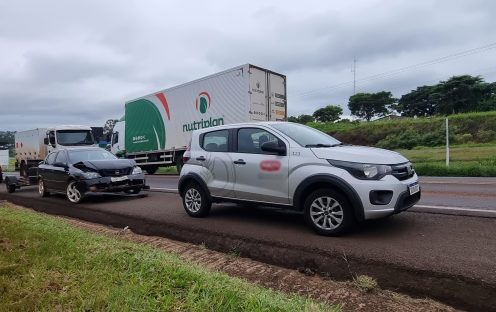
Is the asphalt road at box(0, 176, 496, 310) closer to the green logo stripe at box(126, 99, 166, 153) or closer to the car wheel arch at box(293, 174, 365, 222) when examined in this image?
the car wheel arch at box(293, 174, 365, 222)

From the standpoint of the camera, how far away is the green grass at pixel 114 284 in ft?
11.3

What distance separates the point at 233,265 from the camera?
16.8 ft

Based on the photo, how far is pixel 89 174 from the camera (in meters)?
10.8

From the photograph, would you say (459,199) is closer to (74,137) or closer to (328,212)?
(328,212)

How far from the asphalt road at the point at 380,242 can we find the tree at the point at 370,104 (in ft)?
218

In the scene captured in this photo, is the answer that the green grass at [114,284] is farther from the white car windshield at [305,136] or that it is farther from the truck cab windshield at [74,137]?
the truck cab windshield at [74,137]

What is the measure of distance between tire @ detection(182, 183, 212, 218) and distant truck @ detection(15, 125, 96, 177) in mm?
11594

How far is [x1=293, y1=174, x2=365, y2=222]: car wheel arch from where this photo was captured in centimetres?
553

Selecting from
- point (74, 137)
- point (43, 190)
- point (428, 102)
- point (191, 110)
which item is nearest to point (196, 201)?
point (43, 190)

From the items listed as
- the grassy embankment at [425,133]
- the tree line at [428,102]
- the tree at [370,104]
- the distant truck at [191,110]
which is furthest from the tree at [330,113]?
the distant truck at [191,110]

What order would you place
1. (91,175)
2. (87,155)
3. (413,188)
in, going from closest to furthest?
(413,188), (91,175), (87,155)

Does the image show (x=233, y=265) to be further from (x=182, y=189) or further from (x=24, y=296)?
(x=182, y=189)

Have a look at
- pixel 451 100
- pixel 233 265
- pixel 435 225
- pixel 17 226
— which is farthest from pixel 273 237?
pixel 451 100

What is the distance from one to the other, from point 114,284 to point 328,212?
3.13m
